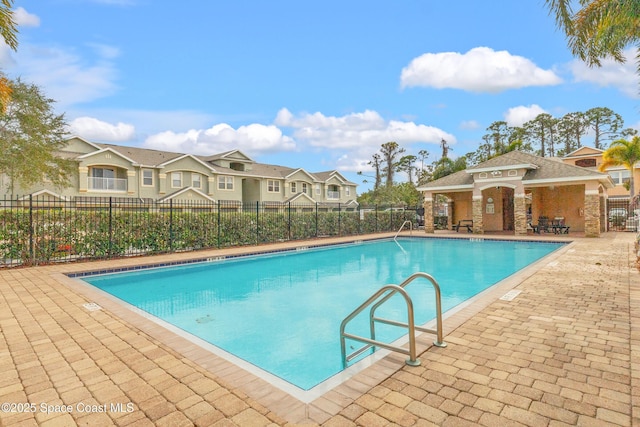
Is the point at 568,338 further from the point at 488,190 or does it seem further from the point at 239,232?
the point at 488,190

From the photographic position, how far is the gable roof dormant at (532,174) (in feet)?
61.2

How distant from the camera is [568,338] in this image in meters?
4.29

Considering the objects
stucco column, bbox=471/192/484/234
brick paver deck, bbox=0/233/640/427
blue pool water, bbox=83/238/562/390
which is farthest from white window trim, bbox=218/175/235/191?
brick paver deck, bbox=0/233/640/427

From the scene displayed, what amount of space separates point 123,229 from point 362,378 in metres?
12.1

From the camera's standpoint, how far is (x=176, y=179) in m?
31.4

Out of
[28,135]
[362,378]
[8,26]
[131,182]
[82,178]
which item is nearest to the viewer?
[362,378]

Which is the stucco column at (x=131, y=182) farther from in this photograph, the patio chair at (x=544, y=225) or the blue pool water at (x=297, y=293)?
the patio chair at (x=544, y=225)

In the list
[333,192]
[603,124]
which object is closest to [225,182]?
[333,192]

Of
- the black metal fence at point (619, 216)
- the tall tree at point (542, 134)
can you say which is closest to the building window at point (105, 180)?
the black metal fence at point (619, 216)

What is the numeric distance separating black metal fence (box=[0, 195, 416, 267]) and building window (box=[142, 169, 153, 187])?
52.1 ft

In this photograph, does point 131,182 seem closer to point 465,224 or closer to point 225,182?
point 225,182

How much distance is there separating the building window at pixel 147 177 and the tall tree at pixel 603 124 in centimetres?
5639

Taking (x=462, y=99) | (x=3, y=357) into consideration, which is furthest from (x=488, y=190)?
(x=3, y=357)

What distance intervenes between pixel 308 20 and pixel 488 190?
664 inches
